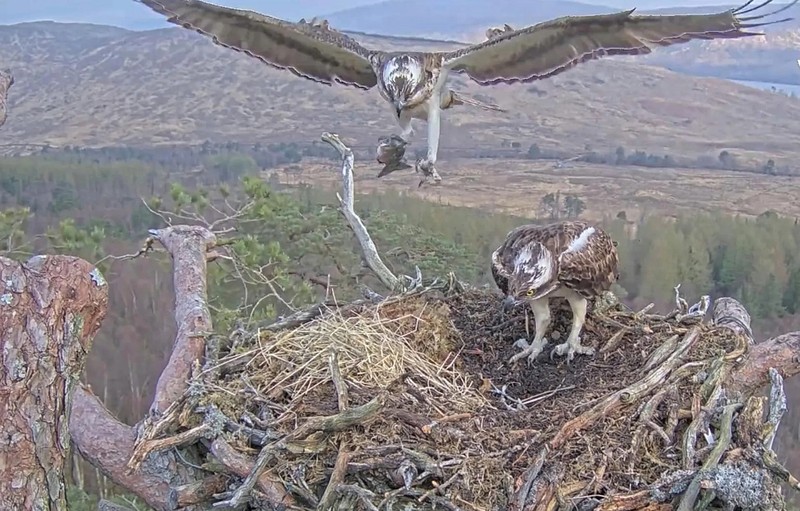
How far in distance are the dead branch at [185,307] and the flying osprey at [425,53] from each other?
125 cm

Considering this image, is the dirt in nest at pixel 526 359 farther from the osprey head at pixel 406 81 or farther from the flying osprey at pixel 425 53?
the osprey head at pixel 406 81

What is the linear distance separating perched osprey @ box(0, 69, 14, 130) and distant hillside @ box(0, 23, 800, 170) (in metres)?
26.4

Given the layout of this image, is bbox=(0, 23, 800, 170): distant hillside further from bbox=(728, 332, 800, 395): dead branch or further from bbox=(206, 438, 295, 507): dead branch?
bbox=(206, 438, 295, 507): dead branch

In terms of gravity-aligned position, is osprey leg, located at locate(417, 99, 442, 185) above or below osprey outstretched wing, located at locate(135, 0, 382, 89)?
below

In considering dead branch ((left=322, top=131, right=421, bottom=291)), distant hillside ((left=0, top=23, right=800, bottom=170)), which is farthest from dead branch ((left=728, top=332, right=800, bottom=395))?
distant hillside ((left=0, top=23, right=800, bottom=170))

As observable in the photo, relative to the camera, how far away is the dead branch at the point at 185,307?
3.64m

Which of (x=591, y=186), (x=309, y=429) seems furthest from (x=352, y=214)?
(x=591, y=186)

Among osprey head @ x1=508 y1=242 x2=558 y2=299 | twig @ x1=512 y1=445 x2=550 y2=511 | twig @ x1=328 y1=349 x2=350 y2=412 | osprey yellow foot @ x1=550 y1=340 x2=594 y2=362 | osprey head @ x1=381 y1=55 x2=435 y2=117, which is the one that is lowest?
twig @ x1=512 y1=445 x2=550 y2=511

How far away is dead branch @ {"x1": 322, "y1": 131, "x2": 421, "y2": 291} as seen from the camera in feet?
15.5

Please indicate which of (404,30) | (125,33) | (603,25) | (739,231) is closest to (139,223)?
(603,25)

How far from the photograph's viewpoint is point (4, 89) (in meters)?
3.26

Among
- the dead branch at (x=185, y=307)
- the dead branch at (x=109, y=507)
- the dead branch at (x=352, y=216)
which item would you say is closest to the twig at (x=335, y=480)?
the dead branch at (x=185, y=307)

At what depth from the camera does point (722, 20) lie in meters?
4.09

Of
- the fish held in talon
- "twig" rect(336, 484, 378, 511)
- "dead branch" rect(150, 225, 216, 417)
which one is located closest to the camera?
"twig" rect(336, 484, 378, 511)
